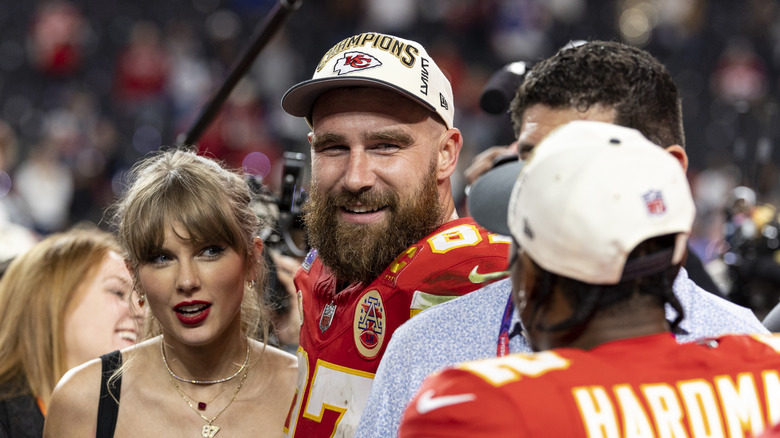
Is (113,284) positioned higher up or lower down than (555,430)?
lower down

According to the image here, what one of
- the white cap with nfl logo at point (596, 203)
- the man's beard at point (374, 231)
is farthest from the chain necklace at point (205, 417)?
the white cap with nfl logo at point (596, 203)

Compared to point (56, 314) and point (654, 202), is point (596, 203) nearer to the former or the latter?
point (654, 202)

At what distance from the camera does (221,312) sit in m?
2.21

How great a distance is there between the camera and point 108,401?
2.26 meters

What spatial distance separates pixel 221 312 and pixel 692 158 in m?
9.72

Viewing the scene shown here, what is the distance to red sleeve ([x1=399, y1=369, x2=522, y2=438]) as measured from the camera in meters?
0.97

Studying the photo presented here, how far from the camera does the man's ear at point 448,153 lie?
1.97m

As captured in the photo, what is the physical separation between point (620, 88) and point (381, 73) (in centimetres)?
51

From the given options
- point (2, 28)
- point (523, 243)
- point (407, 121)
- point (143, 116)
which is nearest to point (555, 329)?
point (523, 243)

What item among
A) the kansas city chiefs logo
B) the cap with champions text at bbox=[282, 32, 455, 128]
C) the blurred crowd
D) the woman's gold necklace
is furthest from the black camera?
the blurred crowd

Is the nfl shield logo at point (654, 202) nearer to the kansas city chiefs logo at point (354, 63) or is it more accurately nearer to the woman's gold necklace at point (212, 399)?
the kansas city chiefs logo at point (354, 63)

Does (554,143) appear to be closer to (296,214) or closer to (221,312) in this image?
(221,312)

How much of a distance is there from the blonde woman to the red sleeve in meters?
1.23

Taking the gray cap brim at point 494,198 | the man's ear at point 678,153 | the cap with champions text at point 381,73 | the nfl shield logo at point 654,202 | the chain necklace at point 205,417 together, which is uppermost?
the cap with champions text at point 381,73
